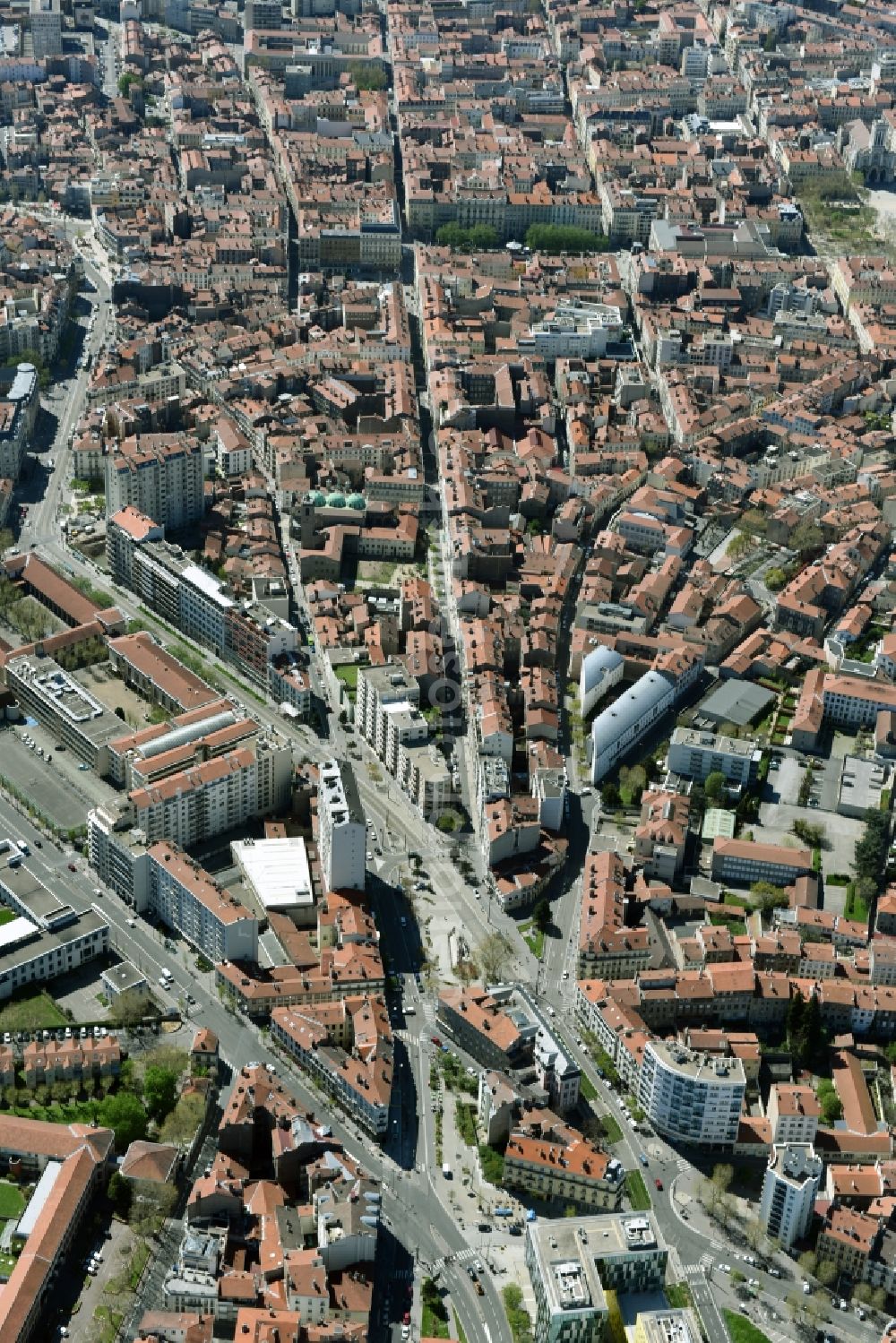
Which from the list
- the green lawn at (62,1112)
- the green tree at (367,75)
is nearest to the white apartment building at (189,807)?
the green lawn at (62,1112)


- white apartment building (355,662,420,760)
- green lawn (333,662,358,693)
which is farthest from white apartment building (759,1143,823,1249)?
green lawn (333,662,358,693)

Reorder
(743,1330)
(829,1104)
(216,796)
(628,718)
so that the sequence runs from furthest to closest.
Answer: (628,718)
(216,796)
(829,1104)
(743,1330)

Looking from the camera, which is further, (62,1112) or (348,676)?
(348,676)

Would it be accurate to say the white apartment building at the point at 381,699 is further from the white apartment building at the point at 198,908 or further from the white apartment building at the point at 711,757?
the white apartment building at the point at 198,908

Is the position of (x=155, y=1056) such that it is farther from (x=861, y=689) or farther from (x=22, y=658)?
(x=861, y=689)

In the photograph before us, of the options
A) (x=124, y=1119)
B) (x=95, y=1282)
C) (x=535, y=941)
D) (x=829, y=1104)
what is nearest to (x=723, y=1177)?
(x=829, y=1104)

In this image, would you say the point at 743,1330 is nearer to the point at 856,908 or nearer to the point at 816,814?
the point at 856,908

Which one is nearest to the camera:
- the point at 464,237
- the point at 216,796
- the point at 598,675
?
the point at 216,796
